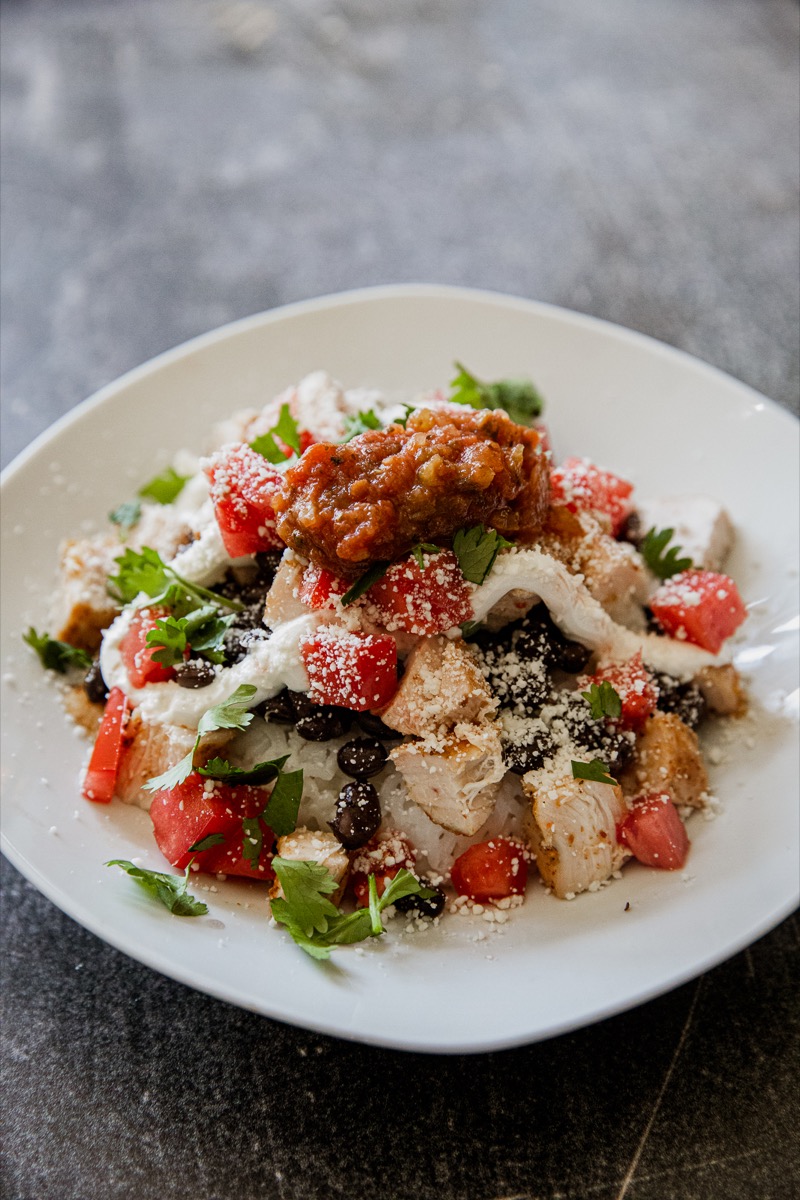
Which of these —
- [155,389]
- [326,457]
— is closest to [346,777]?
[326,457]

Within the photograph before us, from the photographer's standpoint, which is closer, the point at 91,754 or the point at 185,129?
the point at 91,754

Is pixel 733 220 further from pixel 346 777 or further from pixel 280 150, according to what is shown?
pixel 346 777

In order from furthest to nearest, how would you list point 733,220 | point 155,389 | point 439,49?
point 439,49
point 733,220
point 155,389

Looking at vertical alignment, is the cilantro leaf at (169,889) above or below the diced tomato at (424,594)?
below

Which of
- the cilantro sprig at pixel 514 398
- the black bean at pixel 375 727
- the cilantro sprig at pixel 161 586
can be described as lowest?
the black bean at pixel 375 727

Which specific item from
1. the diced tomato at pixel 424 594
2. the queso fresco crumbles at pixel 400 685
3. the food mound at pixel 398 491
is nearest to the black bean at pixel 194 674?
the queso fresco crumbles at pixel 400 685

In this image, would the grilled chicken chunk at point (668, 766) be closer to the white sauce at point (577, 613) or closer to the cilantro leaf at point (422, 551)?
the white sauce at point (577, 613)

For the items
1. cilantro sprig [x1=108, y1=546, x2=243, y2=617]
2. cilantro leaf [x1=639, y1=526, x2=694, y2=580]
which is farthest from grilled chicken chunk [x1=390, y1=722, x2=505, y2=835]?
cilantro leaf [x1=639, y1=526, x2=694, y2=580]
